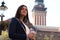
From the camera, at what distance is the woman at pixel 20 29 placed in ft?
3.07

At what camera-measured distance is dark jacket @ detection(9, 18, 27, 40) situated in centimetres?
93

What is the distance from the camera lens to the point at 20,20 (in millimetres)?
995

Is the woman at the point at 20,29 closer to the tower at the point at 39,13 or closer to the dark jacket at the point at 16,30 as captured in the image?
the dark jacket at the point at 16,30

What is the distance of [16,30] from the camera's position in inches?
38.1

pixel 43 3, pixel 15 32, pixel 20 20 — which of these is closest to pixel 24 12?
pixel 20 20

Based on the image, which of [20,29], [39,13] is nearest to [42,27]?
[39,13]

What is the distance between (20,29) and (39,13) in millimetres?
581

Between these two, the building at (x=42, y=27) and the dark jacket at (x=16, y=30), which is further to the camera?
the building at (x=42, y=27)

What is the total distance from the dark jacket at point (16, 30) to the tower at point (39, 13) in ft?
1.66

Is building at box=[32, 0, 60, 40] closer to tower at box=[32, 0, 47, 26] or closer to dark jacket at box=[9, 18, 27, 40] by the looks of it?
tower at box=[32, 0, 47, 26]

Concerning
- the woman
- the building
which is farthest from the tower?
the woman

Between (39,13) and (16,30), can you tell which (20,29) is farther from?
(39,13)

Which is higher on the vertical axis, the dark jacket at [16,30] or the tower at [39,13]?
the tower at [39,13]

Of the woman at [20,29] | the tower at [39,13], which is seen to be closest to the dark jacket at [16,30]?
the woman at [20,29]
